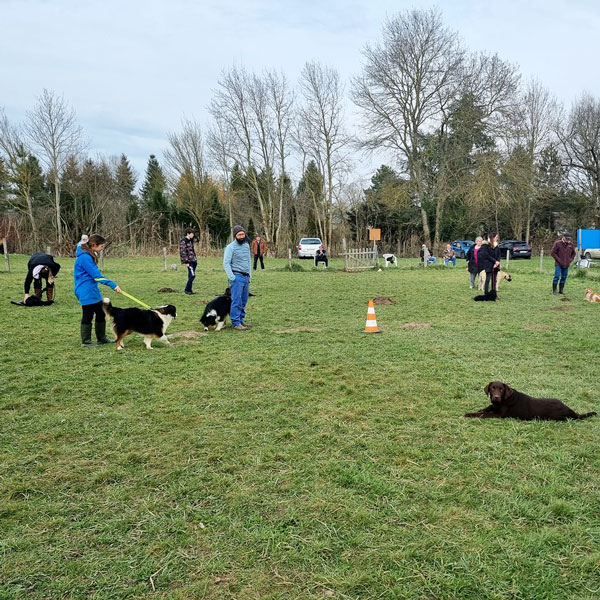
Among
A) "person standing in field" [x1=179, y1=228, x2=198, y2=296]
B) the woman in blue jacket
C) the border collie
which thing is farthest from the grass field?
"person standing in field" [x1=179, y1=228, x2=198, y2=296]

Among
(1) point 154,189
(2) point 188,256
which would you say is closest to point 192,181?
(1) point 154,189

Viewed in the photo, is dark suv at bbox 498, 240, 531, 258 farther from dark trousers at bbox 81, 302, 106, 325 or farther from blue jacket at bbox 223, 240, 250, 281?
dark trousers at bbox 81, 302, 106, 325

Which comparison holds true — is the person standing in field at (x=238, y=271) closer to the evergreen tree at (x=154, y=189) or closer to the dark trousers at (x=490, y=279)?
the dark trousers at (x=490, y=279)

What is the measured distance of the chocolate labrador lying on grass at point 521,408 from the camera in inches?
153

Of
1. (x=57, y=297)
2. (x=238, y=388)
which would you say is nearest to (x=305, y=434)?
(x=238, y=388)

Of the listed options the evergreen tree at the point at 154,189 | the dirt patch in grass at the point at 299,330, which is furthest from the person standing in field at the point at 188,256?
the evergreen tree at the point at 154,189

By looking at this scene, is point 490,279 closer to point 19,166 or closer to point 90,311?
point 90,311

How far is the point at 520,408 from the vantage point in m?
3.95

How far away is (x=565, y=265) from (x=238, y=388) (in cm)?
1024

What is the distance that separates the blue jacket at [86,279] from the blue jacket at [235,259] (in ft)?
6.14

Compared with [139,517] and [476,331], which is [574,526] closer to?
[139,517]

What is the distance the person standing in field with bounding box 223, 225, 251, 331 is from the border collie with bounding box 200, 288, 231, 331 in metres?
0.13

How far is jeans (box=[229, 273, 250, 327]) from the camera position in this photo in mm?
7859

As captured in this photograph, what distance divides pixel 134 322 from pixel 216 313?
1.60 m
